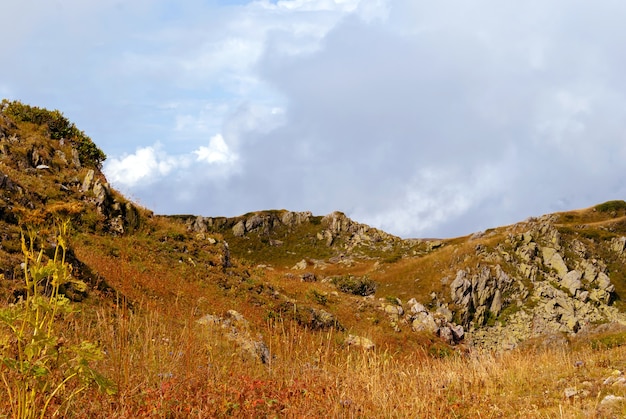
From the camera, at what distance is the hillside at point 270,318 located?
5.23 m

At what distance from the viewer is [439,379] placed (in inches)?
306

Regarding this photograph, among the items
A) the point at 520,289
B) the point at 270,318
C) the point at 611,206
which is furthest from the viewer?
the point at 611,206

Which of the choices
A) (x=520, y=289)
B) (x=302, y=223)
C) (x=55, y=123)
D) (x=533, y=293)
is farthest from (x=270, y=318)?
(x=302, y=223)

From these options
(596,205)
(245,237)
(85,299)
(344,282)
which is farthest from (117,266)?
(596,205)

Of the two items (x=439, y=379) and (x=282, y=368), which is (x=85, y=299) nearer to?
(x=282, y=368)

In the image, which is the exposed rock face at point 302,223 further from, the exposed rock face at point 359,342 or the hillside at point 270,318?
the exposed rock face at point 359,342

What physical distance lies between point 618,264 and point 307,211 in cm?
4676

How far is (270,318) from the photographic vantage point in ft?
46.5

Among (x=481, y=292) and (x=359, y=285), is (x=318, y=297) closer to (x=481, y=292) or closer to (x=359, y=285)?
(x=481, y=292)

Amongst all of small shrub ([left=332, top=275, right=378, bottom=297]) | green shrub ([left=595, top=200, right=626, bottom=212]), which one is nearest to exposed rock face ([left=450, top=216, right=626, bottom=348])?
small shrub ([left=332, top=275, right=378, bottom=297])

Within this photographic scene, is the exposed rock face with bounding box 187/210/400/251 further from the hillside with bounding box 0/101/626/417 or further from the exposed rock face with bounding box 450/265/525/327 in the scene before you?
the exposed rock face with bounding box 450/265/525/327

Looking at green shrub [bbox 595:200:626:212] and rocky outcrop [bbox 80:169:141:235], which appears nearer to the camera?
rocky outcrop [bbox 80:169:141:235]

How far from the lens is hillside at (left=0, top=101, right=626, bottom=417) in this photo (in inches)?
206

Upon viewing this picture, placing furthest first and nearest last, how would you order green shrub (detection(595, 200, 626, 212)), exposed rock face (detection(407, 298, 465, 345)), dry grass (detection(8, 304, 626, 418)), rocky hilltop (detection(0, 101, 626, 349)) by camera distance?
green shrub (detection(595, 200, 626, 212))
exposed rock face (detection(407, 298, 465, 345))
rocky hilltop (detection(0, 101, 626, 349))
dry grass (detection(8, 304, 626, 418))
